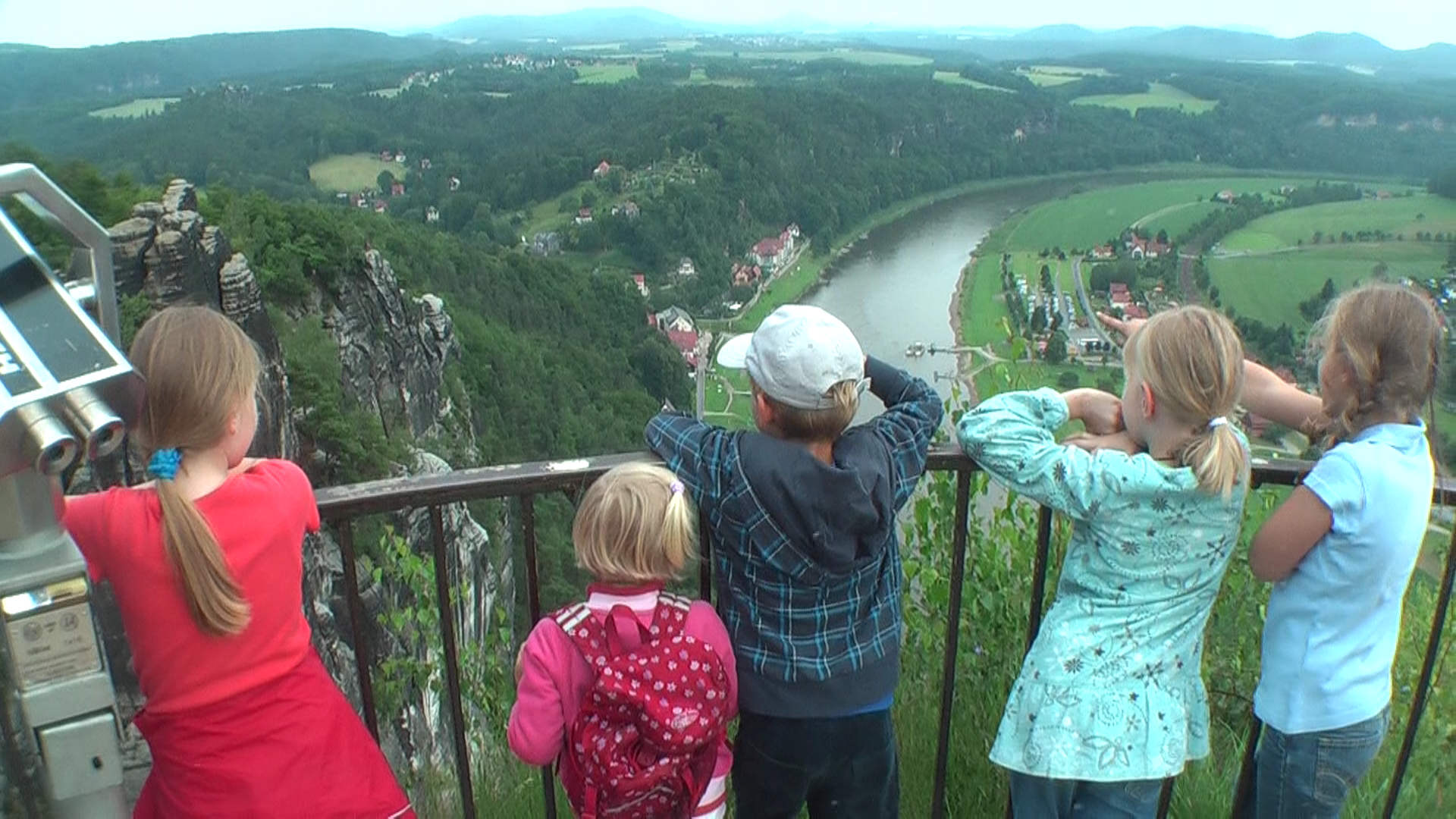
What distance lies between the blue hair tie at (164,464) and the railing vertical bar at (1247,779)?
1.81m

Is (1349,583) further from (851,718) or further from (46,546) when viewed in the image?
(46,546)

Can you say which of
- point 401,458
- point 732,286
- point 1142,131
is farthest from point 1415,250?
point 1142,131

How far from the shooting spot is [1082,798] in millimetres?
1912

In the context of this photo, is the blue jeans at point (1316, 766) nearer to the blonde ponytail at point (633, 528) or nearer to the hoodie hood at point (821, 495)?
the hoodie hood at point (821, 495)

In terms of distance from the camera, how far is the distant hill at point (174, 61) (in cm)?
1163

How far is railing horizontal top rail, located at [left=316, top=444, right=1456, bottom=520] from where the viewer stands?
171 cm

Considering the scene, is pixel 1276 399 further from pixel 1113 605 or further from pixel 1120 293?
pixel 1120 293

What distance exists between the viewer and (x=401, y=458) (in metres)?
16.1

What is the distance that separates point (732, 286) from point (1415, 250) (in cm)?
2260

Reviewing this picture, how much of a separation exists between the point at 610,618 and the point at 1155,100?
3445 inches

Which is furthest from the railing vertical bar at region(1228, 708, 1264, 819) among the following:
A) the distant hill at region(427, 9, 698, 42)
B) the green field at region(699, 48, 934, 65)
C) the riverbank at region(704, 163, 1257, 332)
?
the distant hill at region(427, 9, 698, 42)

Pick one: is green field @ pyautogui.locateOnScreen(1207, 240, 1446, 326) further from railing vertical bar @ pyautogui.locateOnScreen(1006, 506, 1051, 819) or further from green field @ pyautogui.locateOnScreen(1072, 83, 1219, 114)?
green field @ pyautogui.locateOnScreen(1072, 83, 1219, 114)

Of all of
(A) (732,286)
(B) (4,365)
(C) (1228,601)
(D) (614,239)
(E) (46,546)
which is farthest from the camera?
(D) (614,239)

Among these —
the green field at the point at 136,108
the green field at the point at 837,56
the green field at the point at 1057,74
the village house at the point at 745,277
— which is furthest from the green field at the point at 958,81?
the green field at the point at 136,108
